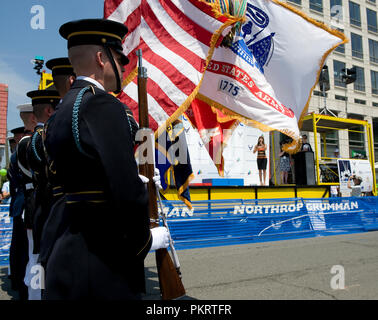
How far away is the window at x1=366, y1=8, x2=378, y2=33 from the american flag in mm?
37277

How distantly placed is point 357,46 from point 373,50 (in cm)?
292

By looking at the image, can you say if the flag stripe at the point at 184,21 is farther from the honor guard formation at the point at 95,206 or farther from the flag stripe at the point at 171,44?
the honor guard formation at the point at 95,206

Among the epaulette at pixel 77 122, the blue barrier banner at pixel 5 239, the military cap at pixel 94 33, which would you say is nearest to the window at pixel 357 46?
Result: the blue barrier banner at pixel 5 239

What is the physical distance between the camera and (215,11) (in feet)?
15.1

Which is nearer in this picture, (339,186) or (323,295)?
(323,295)

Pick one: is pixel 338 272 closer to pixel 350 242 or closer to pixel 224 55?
pixel 350 242

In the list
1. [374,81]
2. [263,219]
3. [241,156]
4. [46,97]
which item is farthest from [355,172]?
[374,81]

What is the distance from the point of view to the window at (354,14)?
33656mm

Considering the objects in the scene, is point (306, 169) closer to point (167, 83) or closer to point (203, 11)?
point (203, 11)

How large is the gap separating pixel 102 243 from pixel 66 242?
159 millimetres

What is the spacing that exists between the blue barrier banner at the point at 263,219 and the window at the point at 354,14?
96.9 feet

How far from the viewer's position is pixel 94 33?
1.79 m
